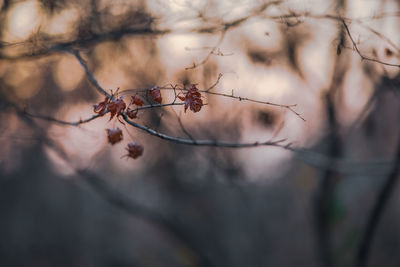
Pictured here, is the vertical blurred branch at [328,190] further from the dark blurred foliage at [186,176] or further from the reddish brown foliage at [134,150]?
the reddish brown foliage at [134,150]

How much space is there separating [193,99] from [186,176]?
5.42m

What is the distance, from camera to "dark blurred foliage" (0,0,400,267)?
11.6 feet

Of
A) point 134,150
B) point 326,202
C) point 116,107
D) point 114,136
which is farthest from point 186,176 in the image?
point 116,107

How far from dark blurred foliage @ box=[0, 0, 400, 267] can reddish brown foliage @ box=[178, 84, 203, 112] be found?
0.58 metres

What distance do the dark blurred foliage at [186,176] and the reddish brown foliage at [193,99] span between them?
1.91ft

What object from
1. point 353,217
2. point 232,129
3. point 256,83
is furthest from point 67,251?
point 256,83

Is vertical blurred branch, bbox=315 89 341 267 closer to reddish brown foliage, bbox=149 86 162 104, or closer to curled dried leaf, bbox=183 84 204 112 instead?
curled dried leaf, bbox=183 84 204 112

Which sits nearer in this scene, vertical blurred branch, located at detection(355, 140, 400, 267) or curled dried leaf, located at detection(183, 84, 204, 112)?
curled dried leaf, located at detection(183, 84, 204, 112)

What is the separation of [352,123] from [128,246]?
8.74 meters

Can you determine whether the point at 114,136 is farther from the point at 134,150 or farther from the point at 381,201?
the point at 381,201

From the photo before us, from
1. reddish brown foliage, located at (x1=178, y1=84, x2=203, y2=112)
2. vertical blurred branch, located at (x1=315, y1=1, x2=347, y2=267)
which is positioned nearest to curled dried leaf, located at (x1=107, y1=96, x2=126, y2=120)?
reddish brown foliage, located at (x1=178, y1=84, x2=203, y2=112)

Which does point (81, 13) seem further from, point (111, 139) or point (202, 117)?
point (202, 117)

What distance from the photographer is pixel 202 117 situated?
6078mm

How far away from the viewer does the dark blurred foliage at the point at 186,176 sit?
11.6 feet
